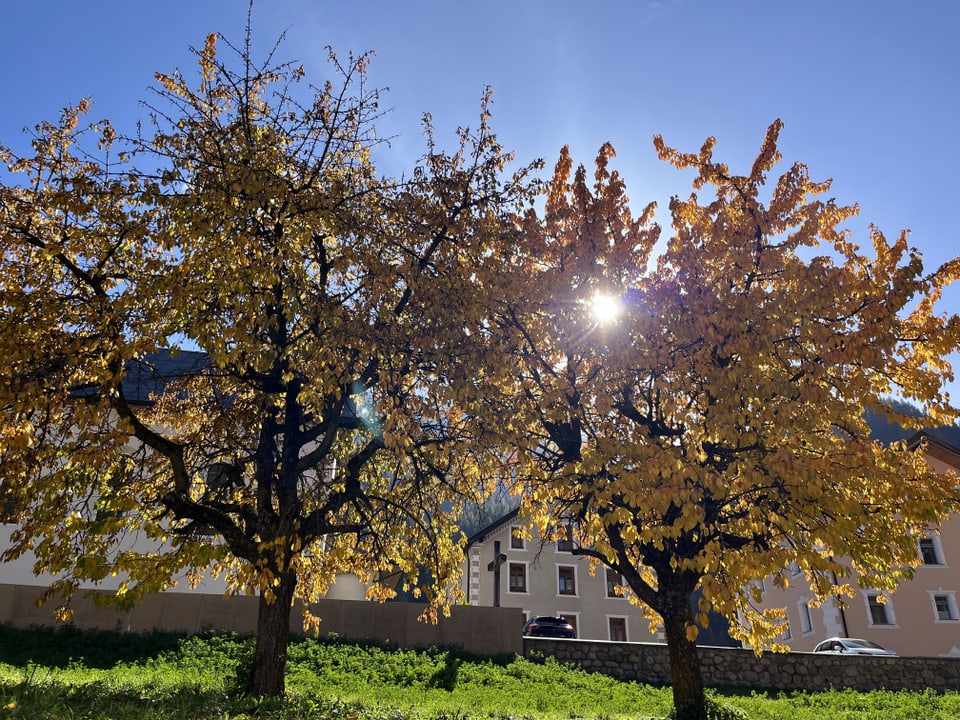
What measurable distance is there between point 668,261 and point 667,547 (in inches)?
215

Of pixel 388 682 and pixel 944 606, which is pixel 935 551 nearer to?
pixel 944 606

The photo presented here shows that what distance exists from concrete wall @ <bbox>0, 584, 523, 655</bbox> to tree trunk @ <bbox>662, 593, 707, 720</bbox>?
7772 millimetres

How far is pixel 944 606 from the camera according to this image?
2964 centimetres

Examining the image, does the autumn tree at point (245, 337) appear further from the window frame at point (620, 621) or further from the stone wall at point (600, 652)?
the window frame at point (620, 621)

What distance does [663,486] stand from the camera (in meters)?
8.74

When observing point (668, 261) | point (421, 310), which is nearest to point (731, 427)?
point (668, 261)

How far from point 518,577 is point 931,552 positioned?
2235 centimetres

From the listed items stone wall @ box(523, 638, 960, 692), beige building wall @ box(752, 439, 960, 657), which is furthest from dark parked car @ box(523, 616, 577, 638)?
beige building wall @ box(752, 439, 960, 657)

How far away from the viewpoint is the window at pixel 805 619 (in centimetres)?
3472

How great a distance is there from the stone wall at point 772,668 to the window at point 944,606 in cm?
1274

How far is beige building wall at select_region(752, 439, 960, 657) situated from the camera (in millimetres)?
29078

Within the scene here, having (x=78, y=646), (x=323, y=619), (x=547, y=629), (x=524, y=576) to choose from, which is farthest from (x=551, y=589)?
(x=78, y=646)

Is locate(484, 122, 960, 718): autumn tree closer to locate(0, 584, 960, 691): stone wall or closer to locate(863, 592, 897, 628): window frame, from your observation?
locate(0, 584, 960, 691): stone wall

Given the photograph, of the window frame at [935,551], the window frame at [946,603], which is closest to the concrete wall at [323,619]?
the window frame at [946,603]
